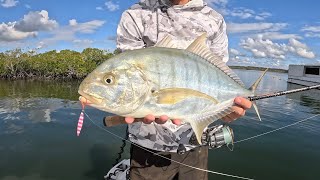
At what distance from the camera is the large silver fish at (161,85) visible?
252 cm

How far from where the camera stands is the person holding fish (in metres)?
3.60

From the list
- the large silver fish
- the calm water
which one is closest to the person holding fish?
the large silver fish

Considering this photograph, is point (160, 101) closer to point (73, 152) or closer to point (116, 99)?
point (116, 99)

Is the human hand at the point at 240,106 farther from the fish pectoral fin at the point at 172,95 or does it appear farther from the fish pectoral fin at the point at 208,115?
the fish pectoral fin at the point at 172,95

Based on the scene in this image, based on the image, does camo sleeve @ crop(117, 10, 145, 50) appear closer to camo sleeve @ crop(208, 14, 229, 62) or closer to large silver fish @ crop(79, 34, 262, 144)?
large silver fish @ crop(79, 34, 262, 144)

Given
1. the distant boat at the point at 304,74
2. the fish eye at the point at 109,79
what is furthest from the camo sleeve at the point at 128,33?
the distant boat at the point at 304,74

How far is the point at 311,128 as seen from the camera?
1930 cm

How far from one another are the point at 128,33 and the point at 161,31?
1.21 feet

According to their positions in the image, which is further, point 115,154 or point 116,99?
point 115,154

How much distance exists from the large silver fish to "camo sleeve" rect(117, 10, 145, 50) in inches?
28.2

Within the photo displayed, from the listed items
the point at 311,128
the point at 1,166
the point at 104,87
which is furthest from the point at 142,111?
the point at 311,128

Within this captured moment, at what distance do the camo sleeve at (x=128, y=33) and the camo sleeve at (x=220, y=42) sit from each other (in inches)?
33.3

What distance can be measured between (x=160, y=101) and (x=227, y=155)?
1153cm

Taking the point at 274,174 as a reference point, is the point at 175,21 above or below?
above
